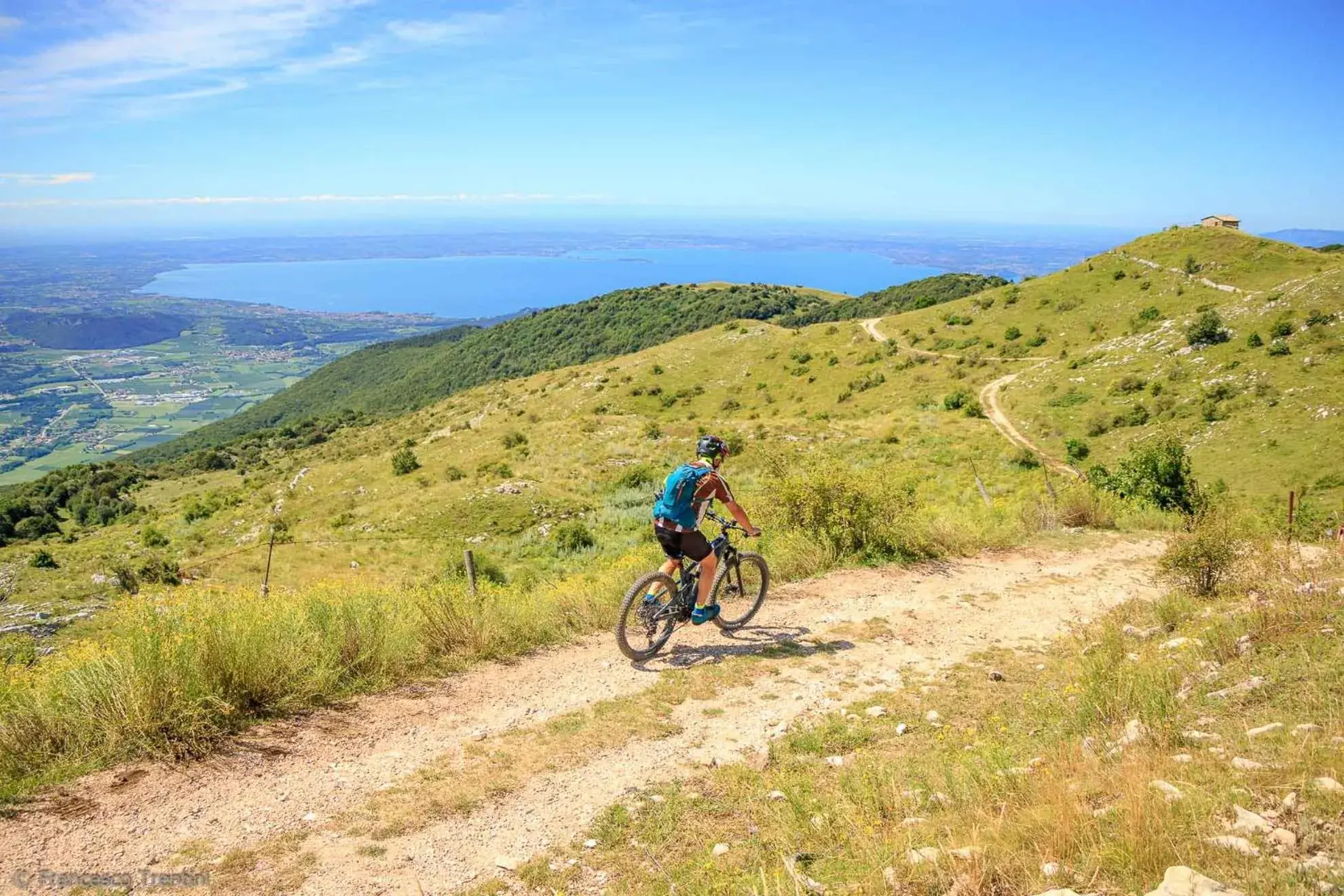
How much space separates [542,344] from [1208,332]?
311ft

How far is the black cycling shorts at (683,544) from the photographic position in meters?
8.00

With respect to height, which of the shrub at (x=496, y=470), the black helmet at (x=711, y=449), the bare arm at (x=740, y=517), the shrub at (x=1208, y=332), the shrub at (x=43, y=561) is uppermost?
the shrub at (x=1208, y=332)

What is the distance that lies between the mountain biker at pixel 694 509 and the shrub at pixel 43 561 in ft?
94.1

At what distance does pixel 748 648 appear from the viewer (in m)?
8.52

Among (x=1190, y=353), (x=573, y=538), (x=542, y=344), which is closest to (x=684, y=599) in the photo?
(x=573, y=538)

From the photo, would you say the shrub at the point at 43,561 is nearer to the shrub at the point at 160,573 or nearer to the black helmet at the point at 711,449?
the shrub at the point at 160,573

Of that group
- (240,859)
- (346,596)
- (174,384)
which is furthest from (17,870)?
(174,384)

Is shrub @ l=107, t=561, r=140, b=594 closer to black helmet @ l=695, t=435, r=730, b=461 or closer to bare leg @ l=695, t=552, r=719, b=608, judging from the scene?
bare leg @ l=695, t=552, r=719, b=608

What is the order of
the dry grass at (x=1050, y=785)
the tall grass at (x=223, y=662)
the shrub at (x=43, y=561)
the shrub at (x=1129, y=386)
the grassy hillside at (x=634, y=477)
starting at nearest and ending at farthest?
the dry grass at (x=1050, y=785) < the tall grass at (x=223, y=662) < the grassy hillside at (x=634, y=477) < the shrub at (x=43, y=561) < the shrub at (x=1129, y=386)

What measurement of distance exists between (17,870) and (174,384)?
230007 millimetres

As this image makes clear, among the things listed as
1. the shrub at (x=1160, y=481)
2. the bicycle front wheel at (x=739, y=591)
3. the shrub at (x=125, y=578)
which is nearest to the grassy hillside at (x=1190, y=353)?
the shrub at (x=1160, y=481)

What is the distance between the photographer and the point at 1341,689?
4816 millimetres

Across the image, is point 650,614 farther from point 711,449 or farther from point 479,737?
point 479,737

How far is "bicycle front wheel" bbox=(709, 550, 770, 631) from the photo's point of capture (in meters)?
8.90
